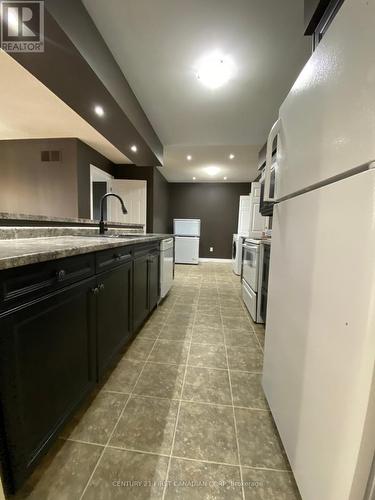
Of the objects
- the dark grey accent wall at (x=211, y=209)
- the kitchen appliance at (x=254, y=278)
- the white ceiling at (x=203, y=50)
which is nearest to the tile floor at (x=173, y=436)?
the kitchen appliance at (x=254, y=278)

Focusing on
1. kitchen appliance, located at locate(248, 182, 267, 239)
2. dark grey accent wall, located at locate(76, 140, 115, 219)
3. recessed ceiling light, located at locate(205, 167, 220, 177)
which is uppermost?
recessed ceiling light, located at locate(205, 167, 220, 177)

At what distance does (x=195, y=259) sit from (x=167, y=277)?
125 inches

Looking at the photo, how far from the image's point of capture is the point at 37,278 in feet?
2.43

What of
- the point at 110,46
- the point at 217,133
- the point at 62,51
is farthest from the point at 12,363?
the point at 217,133

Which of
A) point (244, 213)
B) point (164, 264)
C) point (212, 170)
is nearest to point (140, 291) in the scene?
point (164, 264)

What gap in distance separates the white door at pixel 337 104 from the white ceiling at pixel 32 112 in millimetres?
A: 2316

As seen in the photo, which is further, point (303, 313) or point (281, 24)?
point (281, 24)

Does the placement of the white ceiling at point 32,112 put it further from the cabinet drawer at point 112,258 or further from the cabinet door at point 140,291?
the cabinet door at point 140,291

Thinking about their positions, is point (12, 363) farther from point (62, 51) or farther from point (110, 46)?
point (110, 46)

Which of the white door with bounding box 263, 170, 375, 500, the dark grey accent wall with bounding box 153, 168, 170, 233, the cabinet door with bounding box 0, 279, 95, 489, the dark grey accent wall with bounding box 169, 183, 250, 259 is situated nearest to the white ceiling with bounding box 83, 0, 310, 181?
the white door with bounding box 263, 170, 375, 500

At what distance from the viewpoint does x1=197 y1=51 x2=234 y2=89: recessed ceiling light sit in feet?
5.61

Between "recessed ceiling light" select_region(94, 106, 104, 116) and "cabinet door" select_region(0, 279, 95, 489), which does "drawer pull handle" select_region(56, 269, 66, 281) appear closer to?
"cabinet door" select_region(0, 279, 95, 489)

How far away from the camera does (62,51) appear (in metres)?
1.29

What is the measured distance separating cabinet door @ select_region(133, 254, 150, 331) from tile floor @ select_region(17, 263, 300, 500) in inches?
9.9
